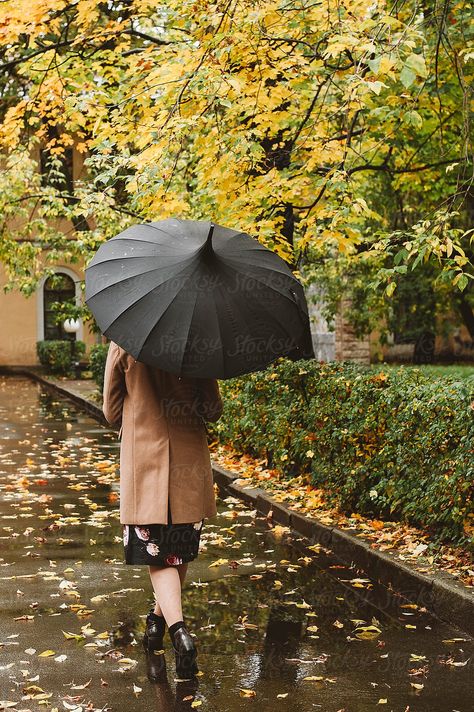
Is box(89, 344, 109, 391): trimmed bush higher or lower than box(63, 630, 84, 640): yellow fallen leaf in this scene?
higher

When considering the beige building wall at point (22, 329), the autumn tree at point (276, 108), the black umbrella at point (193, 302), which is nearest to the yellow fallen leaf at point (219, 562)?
the autumn tree at point (276, 108)

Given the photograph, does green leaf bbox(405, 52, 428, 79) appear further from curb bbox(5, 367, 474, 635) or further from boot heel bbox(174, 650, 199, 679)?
boot heel bbox(174, 650, 199, 679)

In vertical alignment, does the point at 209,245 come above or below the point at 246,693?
above

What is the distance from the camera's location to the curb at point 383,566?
557 cm

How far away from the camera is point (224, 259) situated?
4.80 m

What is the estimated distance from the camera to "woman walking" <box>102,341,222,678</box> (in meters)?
4.92

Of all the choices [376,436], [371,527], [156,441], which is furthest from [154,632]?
[376,436]

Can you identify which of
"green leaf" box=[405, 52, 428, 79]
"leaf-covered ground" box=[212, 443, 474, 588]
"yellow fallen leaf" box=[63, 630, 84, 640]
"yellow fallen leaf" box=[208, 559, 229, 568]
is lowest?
"yellow fallen leaf" box=[63, 630, 84, 640]

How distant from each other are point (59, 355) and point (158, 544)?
28023 mm

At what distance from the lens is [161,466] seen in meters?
4.92

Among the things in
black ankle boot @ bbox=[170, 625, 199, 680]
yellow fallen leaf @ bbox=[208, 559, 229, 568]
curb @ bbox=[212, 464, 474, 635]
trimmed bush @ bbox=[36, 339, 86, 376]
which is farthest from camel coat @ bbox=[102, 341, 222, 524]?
trimmed bush @ bbox=[36, 339, 86, 376]

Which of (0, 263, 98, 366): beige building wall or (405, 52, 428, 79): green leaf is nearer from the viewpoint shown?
(405, 52, 428, 79): green leaf

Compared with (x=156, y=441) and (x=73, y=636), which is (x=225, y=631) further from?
(x=156, y=441)

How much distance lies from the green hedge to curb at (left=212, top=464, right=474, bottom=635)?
1.27 ft
